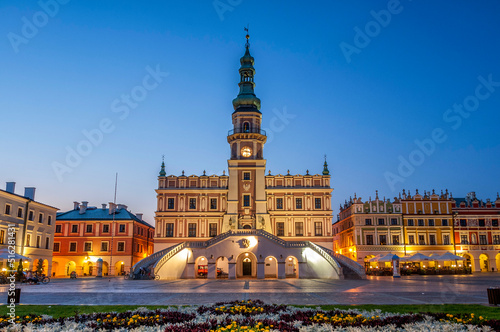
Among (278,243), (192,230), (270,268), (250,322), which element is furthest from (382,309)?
(192,230)

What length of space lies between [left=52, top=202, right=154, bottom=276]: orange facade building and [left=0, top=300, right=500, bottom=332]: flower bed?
176ft

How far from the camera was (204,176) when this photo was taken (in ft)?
204

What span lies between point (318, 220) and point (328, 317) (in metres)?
48.4

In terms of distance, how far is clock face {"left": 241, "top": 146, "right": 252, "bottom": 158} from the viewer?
61.4 m

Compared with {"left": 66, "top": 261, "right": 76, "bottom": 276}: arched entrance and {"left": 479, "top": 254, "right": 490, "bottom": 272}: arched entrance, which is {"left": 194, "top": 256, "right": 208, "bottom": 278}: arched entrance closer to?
{"left": 66, "top": 261, "right": 76, "bottom": 276}: arched entrance

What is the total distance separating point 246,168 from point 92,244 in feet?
84.5

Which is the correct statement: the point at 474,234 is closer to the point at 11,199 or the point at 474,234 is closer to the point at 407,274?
the point at 407,274

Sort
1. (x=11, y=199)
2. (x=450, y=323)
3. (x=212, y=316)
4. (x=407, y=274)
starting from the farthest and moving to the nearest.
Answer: (x=407, y=274), (x=11, y=199), (x=212, y=316), (x=450, y=323)

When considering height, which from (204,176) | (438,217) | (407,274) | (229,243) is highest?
(204,176)

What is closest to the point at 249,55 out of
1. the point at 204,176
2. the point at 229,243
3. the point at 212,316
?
the point at 204,176

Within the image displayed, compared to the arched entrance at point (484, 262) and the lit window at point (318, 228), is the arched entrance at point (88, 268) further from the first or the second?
the arched entrance at point (484, 262)

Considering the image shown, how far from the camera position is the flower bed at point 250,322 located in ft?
34.1

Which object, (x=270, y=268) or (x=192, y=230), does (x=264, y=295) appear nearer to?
Answer: (x=270, y=268)

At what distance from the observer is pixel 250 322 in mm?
11188
